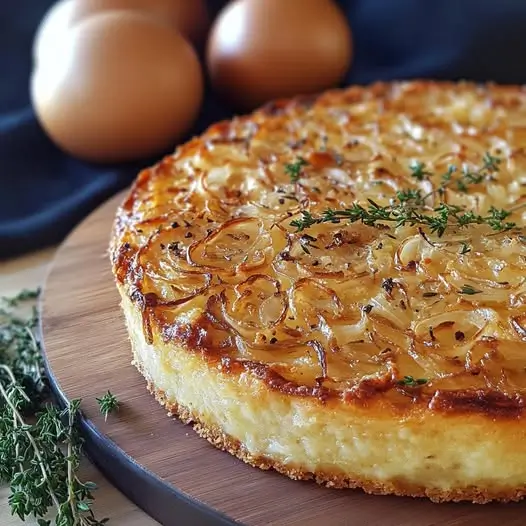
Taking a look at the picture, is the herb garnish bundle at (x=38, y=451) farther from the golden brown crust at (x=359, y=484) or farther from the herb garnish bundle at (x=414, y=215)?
the herb garnish bundle at (x=414, y=215)

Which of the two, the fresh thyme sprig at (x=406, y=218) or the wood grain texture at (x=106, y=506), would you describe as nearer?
the wood grain texture at (x=106, y=506)

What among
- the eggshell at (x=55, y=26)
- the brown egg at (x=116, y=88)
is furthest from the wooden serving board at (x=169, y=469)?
the eggshell at (x=55, y=26)

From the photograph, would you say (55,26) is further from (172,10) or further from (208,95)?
(208,95)

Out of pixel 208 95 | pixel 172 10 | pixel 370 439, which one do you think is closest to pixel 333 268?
pixel 370 439

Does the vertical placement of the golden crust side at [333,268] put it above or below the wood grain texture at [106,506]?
above

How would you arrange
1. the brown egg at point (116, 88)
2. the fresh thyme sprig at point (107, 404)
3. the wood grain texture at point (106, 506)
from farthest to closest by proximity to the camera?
the brown egg at point (116, 88) < the fresh thyme sprig at point (107, 404) < the wood grain texture at point (106, 506)

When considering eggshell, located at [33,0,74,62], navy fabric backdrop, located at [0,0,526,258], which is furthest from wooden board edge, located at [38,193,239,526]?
eggshell, located at [33,0,74,62]

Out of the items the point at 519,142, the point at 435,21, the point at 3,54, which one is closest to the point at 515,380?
the point at 519,142
